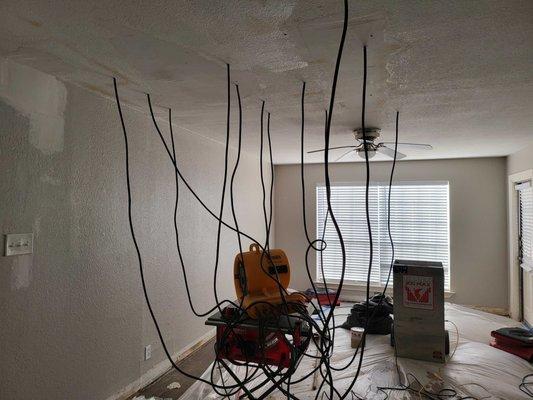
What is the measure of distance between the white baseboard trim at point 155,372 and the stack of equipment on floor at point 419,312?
75.0 inches

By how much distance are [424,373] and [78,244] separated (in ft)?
9.06

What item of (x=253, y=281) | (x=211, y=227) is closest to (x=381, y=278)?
(x=211, y=227)

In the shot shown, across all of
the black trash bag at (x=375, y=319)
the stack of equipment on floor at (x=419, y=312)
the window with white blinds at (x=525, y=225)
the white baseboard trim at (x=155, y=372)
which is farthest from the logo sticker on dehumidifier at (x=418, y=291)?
the white baseboard trim at (x=155, y=372)

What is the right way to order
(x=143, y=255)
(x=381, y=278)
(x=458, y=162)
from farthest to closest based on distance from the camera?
(x=381, y=278) < (x=458, y=162) < (x=143, y=255)

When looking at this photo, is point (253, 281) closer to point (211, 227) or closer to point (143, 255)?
point (143, 255)

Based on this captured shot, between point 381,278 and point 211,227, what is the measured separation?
116 inches

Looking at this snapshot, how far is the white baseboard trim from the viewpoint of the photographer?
229 cm

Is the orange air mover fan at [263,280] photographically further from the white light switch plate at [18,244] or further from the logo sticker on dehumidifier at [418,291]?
the logo sticker on dehumidifier at [418,291]

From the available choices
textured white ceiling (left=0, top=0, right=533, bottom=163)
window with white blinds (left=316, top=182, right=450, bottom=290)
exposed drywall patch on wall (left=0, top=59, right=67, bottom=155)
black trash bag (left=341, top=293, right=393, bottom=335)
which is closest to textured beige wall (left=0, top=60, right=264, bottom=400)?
exposed drywall patch on wall (left=0, top=59, right=67, bottom=155)

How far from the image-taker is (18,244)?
5.26ft

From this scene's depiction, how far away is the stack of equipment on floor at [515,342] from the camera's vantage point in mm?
2877

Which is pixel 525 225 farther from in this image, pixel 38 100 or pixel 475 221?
pixel 38 100

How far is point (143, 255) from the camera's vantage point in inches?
98.6

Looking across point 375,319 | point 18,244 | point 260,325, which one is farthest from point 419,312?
point 18,244
